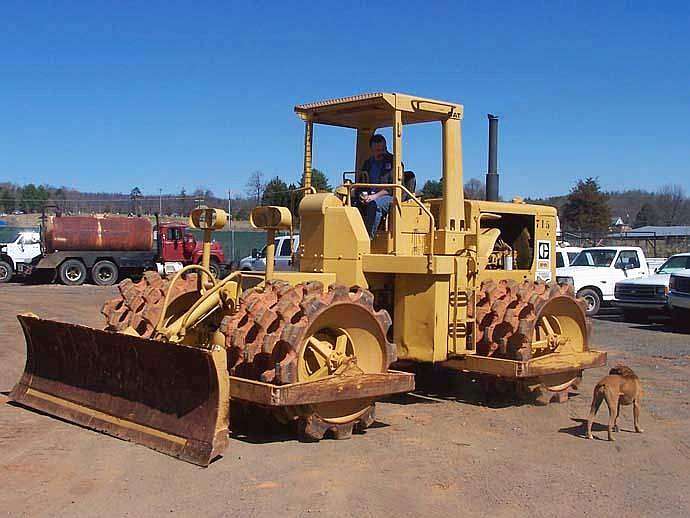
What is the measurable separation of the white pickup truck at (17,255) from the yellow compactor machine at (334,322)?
2469 centimetres

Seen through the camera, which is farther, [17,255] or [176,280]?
[17,255]

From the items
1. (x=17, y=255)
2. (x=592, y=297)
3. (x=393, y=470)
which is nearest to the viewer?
(x=393, y=470)

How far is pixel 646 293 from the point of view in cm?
2012

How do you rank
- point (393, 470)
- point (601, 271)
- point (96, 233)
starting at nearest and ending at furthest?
point (393, 470) < point (601, 271) < point (96, 233)

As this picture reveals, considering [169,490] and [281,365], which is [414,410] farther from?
[169,490]

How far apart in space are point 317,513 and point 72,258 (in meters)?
27.0

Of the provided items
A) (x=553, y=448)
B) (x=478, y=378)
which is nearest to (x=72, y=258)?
(x=478, y=378)

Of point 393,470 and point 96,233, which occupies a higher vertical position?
point 96,233

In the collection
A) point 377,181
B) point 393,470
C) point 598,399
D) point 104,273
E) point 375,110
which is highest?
point 375,110

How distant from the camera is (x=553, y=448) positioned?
7.23m

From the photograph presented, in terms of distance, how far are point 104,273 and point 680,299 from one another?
20311 mm

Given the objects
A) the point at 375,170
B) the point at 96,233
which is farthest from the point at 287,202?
the point at 96,233

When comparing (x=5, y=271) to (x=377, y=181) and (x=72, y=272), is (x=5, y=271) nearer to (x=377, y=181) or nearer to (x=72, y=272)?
(x=72, y=272)

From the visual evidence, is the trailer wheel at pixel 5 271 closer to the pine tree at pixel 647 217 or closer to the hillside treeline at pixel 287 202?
the hillside treeline at pixel 287 202
